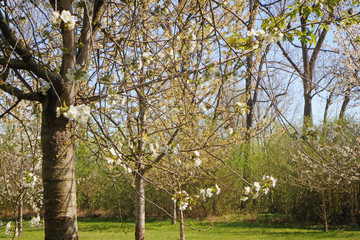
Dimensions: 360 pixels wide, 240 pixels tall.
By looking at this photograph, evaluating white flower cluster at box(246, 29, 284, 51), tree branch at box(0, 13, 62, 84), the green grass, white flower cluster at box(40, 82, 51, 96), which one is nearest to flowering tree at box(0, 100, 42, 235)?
white flower cluster at box(40, 82, 51, 96)

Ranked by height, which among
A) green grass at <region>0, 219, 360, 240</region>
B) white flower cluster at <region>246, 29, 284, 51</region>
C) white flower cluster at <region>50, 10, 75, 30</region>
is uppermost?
white flower cluster at <region>50, 10, 75, 30</region>

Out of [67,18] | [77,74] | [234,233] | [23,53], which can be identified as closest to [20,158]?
[234,233]

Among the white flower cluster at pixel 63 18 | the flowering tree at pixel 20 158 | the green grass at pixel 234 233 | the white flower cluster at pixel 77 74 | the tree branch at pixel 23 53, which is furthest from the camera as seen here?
the green grass at pixel 234 233

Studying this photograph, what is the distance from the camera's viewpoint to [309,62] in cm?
1422

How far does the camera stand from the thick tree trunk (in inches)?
89.7

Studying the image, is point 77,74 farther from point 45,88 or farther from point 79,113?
point 45,88

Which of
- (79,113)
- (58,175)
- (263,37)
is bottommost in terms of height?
(58,175)

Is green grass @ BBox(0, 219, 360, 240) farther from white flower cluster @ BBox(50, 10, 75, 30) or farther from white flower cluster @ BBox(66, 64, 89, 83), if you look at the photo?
white flower cluster @ BBox(50, 10, 75, 30)

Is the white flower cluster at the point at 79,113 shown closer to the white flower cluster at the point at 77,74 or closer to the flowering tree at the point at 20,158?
the white flower cluster at the point at 77,74

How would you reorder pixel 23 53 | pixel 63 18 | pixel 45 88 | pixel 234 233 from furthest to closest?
pixel 234 233 < pixel 45 88 < pixel 23 53 < pixel 63 18

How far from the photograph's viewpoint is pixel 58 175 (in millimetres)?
2311

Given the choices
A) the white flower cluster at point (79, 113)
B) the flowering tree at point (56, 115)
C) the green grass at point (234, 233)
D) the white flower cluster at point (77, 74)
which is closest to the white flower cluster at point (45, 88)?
the flowering tree at point (56, 115)

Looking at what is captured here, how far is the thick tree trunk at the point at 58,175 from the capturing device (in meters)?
2.28

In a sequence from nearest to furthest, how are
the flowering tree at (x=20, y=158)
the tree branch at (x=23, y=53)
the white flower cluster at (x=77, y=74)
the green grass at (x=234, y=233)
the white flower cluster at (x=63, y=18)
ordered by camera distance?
the white flower cluster at (x=63, y=18)
the white flower cluster at (x=77, y=74)
the tree branch at (x=23, y=53)
the flowering tree at (x=20, y=158)
the green grass at (x=234, y=233)
